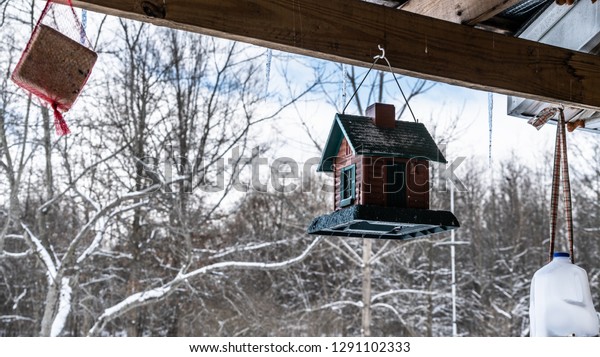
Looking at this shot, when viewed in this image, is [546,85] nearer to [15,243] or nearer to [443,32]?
[443,32]

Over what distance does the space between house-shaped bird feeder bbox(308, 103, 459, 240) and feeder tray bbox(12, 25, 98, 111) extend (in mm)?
727

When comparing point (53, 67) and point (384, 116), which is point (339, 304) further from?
point (53, 67)

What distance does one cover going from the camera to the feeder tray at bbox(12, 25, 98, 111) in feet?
4.93

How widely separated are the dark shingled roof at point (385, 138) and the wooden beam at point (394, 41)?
0.17m

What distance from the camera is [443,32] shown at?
6.50ft

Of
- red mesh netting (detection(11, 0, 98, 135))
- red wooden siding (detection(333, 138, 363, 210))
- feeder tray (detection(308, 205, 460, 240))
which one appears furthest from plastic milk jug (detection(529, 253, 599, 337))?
red mesh netting (detection(11, 0, 98, 135))

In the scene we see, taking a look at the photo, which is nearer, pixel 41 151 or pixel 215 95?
pixel 41 151

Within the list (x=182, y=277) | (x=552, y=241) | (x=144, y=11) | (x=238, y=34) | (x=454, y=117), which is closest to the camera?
(x=144, y=11)

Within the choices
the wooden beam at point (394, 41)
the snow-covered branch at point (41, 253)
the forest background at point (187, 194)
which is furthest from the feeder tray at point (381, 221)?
the snow-covered branch at point (41, 253)

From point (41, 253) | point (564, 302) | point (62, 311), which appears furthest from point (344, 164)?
point (41, 253)

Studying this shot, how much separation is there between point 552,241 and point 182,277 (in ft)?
16.0

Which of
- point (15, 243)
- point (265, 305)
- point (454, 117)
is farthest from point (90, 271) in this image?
point (454, 117)

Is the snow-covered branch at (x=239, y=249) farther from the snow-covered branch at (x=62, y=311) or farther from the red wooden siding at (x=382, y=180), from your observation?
the red wooden siding at (x=382, y=180)

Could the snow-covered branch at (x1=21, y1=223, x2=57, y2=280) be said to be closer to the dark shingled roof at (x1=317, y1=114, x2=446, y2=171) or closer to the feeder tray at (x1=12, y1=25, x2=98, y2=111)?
the dark shingled roof at (x1=317, y1=114, x2=446, y2=171)
